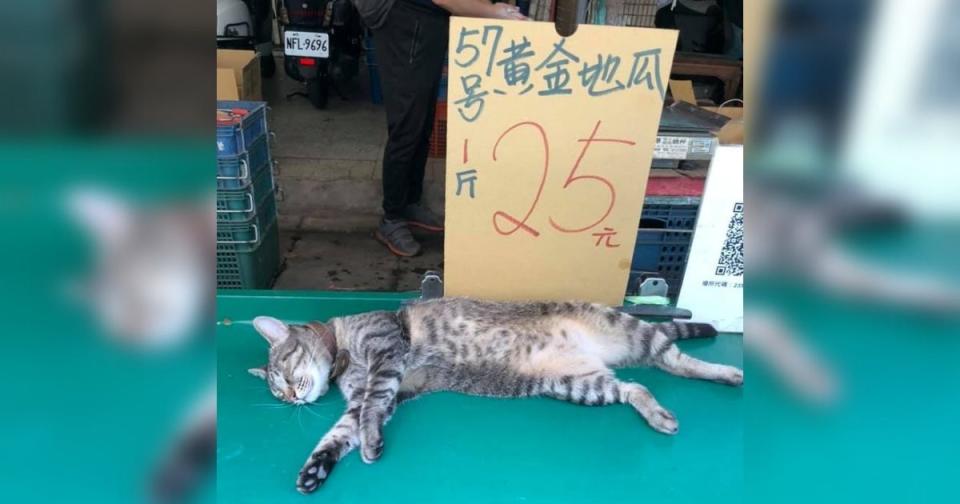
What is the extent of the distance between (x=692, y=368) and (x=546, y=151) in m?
0.83

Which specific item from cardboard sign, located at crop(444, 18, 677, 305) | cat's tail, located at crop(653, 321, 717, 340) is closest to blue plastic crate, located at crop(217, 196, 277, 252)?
cardboard sign, located at crop(444, 18, 677, 305)

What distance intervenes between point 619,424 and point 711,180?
779 millimetres

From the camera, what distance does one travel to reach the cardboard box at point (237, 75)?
2.72 meters

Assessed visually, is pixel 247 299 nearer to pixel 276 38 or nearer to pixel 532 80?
pixel 532 80

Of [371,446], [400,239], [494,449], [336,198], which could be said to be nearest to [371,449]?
[371,446]

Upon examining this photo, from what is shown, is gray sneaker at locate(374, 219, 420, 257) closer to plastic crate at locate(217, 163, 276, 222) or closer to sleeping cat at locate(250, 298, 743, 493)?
plastic crate at locate(217, 163, 276, 222)

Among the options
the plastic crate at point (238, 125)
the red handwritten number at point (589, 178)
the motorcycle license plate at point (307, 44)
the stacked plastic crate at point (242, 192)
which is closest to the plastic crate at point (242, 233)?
the stacked plastic crate at point (242, 192)

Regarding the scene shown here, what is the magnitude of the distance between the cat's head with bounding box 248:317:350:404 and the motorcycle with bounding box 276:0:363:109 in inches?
157

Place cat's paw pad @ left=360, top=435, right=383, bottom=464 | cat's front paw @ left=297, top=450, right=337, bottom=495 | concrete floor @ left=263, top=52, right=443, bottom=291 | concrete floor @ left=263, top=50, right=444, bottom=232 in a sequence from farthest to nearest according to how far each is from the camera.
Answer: concrete floor @ left=263, top=50, right=444, bottom=232, concrete floor @ left=263, top=52, right=443, bottom=291, cat's paw pad @ left=360, top=435, right=383, bottom=464, cat's front paw @ left=297, top=450, right=337, bottom=495

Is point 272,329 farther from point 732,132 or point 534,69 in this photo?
point 732,132

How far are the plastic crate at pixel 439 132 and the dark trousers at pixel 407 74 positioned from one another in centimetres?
97

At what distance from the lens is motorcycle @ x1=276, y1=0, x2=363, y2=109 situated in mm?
5121

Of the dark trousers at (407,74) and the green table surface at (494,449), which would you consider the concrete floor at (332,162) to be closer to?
the dark trousers at (407,74)

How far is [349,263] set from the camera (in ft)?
11.4
